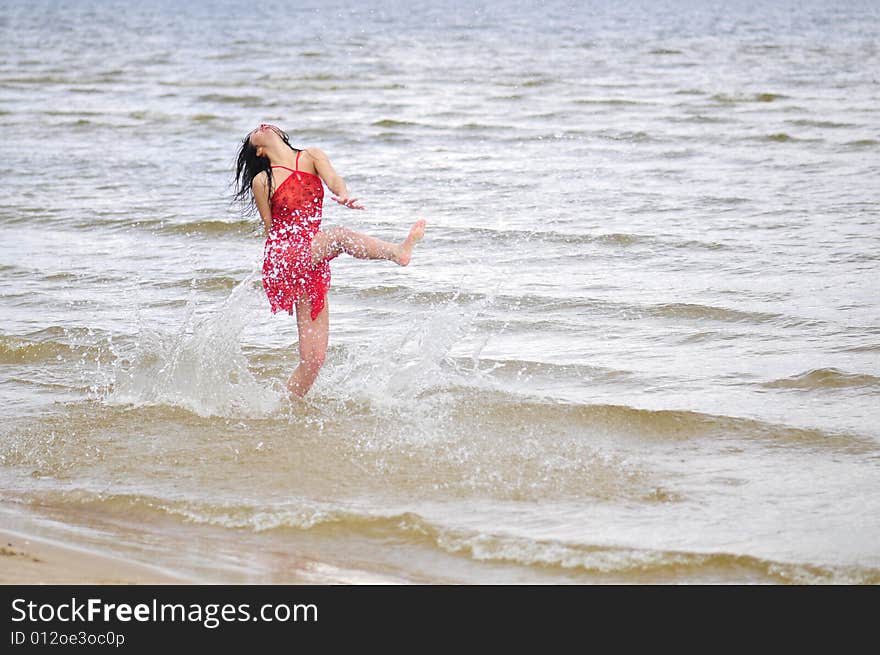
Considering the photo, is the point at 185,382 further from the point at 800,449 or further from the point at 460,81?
the point at 460,81

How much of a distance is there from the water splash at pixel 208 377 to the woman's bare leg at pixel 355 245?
35.9 inches

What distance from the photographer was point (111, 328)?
884 cm

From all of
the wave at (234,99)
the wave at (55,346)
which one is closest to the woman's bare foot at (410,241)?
the wave at (55,346)

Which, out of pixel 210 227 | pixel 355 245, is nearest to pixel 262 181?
pixel 355 245

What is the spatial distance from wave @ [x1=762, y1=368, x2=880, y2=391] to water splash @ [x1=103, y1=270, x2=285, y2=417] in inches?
120

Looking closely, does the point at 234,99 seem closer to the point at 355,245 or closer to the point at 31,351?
the point at 31,351

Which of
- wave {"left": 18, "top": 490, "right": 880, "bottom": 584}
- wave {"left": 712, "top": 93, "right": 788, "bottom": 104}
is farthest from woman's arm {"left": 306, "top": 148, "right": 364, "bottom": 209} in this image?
wave {"left": 712, "top": 93, "right": 788, "bottom": 104}

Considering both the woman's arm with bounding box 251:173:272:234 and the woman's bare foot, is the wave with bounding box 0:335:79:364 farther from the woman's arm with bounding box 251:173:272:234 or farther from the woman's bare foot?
the woman's bare foot

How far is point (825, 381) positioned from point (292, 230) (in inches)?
131

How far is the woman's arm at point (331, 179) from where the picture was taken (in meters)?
6.35

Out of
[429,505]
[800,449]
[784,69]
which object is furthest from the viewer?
[784,69]

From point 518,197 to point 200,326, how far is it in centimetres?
631
